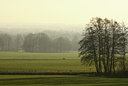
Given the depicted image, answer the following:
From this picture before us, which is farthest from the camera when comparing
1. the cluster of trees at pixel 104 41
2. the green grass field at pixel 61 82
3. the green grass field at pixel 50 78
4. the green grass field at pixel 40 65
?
the green grass field at pixel 40 65

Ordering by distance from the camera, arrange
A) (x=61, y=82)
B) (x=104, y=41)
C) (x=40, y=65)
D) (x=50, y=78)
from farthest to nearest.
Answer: (x=40, y=65) < (x=104, y=41) < (x=50, y=78) < (x=61, y=82)

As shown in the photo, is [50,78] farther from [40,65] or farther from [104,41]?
[40,65]

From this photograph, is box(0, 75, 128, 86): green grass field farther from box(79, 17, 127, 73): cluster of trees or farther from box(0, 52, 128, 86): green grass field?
box(79, 17, 127, 73): cluster of trees

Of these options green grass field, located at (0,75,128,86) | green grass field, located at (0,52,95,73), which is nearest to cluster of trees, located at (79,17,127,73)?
green grass field, located at (0,52,95,73)

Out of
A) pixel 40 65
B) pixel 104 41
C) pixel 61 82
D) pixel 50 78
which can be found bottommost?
pixel 40 65

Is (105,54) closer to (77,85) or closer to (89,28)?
(89,28)

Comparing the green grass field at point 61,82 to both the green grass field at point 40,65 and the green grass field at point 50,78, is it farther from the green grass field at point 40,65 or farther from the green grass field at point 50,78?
the green grass field at point 40,65

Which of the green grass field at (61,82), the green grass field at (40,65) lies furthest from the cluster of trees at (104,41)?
the green grass field at (61,82)

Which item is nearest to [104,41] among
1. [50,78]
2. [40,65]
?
[50,78]

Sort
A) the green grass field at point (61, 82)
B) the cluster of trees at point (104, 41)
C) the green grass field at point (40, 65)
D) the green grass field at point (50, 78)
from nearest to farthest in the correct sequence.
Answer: the green grass field at point (61, 82) < the green grass field at point (50, 78) < the cluster of trees at point (104, 41) < the green grass field at point (40, 65)

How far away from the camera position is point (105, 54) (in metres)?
62.7

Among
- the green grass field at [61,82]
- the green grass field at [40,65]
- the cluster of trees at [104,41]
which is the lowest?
the green grass field at [40,65]

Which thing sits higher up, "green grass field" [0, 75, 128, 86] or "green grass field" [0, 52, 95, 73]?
"green grass field" [0, 75, 128, 86]

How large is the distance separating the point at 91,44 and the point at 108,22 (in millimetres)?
7322
